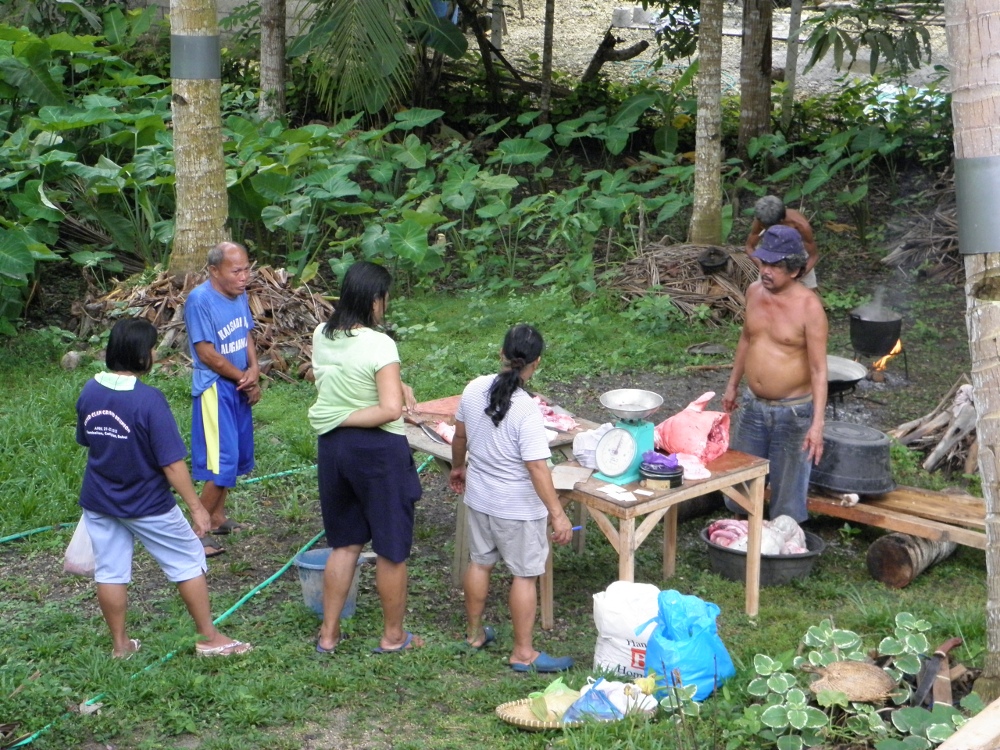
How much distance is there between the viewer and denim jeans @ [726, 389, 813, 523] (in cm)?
598

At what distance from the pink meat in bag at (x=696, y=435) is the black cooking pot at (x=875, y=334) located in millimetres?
3578

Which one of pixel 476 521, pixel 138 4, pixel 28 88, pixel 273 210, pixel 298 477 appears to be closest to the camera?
pixel 476 521

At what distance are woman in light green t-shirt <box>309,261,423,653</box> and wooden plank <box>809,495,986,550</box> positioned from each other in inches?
105

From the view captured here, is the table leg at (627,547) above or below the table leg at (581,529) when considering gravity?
above

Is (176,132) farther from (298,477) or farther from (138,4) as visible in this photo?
(138,4)

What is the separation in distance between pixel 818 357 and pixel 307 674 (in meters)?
2.98

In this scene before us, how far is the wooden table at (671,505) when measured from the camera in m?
4.95

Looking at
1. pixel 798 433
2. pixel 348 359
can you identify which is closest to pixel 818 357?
pixel 798 433

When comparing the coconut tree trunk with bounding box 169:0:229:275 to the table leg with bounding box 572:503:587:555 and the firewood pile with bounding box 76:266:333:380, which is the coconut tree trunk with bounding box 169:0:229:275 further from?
the table leg with bounding box 572:503:587:555

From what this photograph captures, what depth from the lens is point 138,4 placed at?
54.8 feet

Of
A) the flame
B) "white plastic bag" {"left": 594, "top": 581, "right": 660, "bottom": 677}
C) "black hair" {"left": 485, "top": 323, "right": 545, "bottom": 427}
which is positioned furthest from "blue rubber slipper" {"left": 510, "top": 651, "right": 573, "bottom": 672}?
the flame

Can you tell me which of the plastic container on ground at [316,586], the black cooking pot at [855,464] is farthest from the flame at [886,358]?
the plastic container on ground at [316,586]

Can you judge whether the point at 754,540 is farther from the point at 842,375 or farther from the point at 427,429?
the point at 842,375

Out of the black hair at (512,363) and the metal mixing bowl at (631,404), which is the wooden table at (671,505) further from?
the black hair at (512,363)
